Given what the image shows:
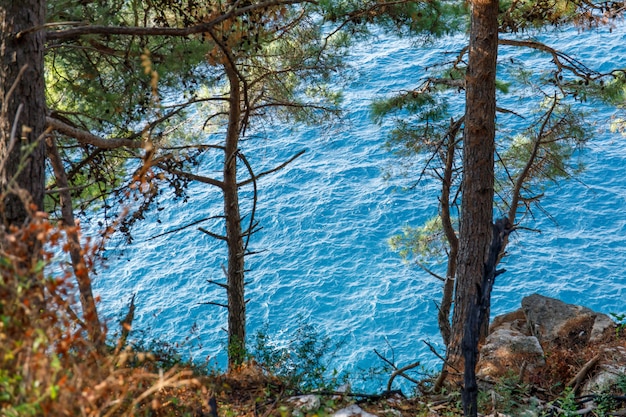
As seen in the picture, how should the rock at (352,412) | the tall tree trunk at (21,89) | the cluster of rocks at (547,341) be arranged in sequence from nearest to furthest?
the tall tree trunk at (21,89), the rock at (352,412), the cluster of rocks at (547,341)

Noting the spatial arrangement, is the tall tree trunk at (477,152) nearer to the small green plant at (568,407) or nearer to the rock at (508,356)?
the rock at (508,356)

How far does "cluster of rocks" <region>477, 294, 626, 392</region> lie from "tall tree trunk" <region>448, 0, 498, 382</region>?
387 mm

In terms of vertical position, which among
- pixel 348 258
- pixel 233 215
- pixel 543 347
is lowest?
pixel 543 347

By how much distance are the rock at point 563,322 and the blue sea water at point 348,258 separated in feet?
14.5

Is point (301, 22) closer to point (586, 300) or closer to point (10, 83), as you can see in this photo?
point (10, 83)

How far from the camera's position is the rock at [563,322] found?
603cm

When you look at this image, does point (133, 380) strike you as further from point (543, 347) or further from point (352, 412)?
point (543, 347)

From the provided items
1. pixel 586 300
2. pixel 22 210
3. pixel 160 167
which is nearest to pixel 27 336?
pixel 22 210

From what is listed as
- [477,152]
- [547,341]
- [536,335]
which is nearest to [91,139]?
[477,152]

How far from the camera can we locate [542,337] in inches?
262

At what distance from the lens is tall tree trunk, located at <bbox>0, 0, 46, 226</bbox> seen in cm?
289

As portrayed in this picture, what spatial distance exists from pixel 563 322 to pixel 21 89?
585cm

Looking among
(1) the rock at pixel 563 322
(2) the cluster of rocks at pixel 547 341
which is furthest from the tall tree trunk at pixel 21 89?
(1) the rock at pixel 563 322

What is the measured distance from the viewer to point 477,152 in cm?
557
